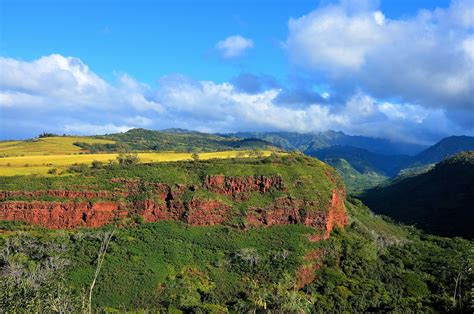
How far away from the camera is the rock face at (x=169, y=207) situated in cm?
8444

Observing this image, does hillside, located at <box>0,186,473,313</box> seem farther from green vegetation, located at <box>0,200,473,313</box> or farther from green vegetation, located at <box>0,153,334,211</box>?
green vegetation, located at <box>0,153,334,211</box>

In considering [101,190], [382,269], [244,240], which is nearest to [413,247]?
[382,269]

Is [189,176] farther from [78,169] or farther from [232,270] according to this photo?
[232,270]

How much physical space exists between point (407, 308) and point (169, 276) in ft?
137

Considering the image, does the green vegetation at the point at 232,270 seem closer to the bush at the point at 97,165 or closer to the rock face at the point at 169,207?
the rock face at the point at 169,207

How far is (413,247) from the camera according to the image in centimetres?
11331

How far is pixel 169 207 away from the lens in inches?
3686

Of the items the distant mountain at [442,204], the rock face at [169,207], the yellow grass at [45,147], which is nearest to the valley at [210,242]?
the rock face at [169,207]

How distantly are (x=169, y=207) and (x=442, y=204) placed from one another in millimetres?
121540

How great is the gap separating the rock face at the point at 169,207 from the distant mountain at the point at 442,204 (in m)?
68.4

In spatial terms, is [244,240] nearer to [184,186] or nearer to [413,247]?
[184,186]

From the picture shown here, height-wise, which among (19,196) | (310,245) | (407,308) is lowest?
(407,308)

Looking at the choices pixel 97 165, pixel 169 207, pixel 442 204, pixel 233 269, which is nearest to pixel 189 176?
pixel 169 207

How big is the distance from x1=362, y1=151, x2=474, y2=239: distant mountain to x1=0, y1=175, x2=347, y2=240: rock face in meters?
68.4
